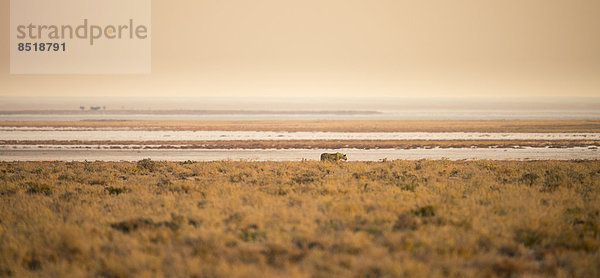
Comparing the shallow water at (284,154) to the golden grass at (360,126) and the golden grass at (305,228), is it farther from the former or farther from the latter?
the golden grass at (360,126)

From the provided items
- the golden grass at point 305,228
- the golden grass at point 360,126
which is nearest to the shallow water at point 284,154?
the golden grass at point 305,228

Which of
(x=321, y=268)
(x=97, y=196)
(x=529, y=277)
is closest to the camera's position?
(x=529, y=277)

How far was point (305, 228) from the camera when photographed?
10.3 m

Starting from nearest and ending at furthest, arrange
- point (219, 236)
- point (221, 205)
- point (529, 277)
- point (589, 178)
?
point (529, 277) < point (219, 236) < point (221, 205) < point (589, 178)

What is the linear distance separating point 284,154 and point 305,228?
27.5 m

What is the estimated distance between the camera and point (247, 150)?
1606 inches

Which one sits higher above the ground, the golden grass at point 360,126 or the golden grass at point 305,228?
the golden grass at point 360,126

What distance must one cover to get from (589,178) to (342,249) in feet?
50.0

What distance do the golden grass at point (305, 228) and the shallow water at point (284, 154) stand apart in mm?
16263

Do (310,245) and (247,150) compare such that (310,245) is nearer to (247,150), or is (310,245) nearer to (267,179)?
(267,179)

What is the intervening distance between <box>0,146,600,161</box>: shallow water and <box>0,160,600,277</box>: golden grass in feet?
53.4

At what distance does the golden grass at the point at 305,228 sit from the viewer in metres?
8.13

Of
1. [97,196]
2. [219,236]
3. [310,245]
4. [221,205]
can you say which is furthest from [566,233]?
[97,196]

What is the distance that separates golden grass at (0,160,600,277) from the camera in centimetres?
813
